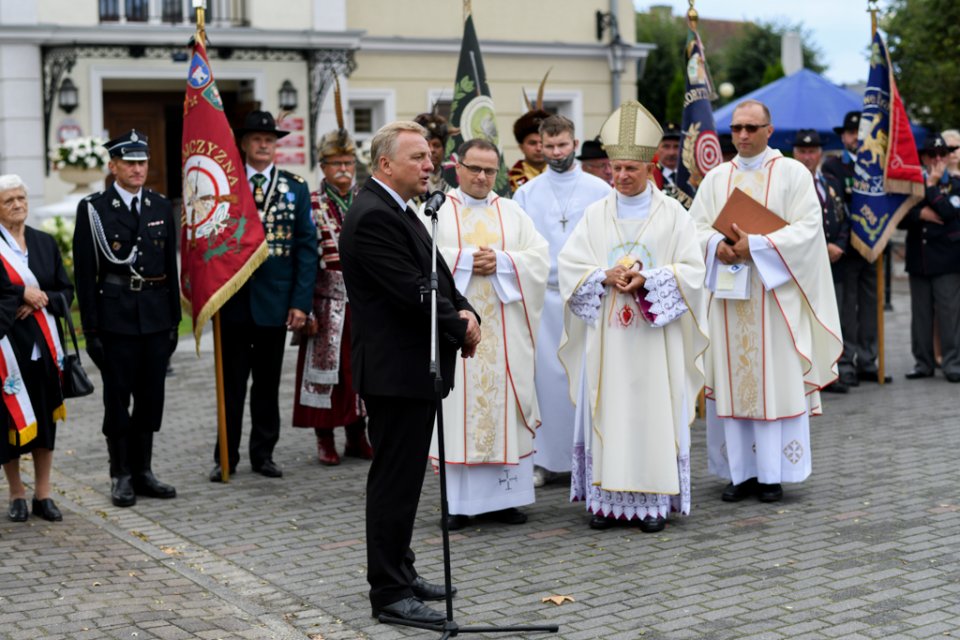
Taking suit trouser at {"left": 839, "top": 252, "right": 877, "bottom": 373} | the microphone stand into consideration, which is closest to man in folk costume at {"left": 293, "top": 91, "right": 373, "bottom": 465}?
the microphone stand

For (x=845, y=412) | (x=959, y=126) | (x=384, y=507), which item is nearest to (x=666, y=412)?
(x=384, y=507)

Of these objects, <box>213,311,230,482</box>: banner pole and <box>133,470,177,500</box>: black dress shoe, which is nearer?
<box>133,470,177,500</box>: black dress shoe

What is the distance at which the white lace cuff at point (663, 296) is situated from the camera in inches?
264

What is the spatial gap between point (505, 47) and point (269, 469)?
14.3 metres

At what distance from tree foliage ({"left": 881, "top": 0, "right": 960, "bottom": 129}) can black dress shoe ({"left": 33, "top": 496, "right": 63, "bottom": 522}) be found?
55.0 ft

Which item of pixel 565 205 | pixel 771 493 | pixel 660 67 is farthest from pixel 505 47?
pixel 660 67

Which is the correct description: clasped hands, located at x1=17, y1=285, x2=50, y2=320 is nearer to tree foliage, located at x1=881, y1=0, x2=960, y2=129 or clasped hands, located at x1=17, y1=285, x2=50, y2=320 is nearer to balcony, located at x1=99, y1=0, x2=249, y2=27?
balcony, located at x1=99, y1=0, x2=249, y2=27

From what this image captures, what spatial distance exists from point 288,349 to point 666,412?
8.20 metres

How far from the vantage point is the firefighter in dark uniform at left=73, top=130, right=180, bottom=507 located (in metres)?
7.55

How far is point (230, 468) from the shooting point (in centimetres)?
849

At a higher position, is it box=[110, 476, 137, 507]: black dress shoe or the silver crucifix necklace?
the silver crucifix necklace

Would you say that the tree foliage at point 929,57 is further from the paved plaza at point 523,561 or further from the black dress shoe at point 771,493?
the black dress shoe at point 771,493

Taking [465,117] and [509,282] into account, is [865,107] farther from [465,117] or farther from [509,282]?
[509,282]

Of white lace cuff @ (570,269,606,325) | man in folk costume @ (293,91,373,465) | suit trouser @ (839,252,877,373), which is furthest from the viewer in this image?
suit trouser @ (839,252,877,373)
